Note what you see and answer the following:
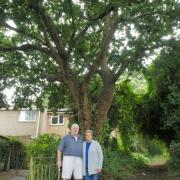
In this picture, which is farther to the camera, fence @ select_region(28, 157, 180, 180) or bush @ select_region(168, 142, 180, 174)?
bush @ select_region(168, 142, 180, 174)

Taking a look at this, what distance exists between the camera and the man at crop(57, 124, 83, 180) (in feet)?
32.6

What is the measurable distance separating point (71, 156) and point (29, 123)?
27959 mm

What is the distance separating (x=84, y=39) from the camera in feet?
48.1

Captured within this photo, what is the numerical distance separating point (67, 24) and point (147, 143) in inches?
407

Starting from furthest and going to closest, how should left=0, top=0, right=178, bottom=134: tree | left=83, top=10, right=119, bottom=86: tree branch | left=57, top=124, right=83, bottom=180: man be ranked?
left=83, top=10, right=119, bottom=86: tree branch → left=0, top=0, right=178, bottom=134: tree → left=57, top=124, right=83, bottom=180: man

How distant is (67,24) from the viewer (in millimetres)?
14977

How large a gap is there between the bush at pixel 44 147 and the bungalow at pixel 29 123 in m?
23.6

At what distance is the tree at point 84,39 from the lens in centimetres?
1199

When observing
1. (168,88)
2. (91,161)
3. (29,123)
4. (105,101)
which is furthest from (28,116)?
(91,161)

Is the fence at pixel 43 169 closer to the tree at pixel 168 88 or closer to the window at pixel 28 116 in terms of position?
the tree at pixel 168 88

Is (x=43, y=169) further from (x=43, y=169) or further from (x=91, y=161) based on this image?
(x=91, y=161)

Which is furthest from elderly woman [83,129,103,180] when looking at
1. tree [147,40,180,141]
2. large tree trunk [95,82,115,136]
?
tree [147,40,180,141]

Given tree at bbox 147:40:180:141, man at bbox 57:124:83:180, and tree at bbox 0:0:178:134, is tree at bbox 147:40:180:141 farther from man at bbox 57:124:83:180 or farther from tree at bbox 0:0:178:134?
man at bbox 57:124:83:180

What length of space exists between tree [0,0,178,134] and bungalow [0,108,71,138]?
764 inches
